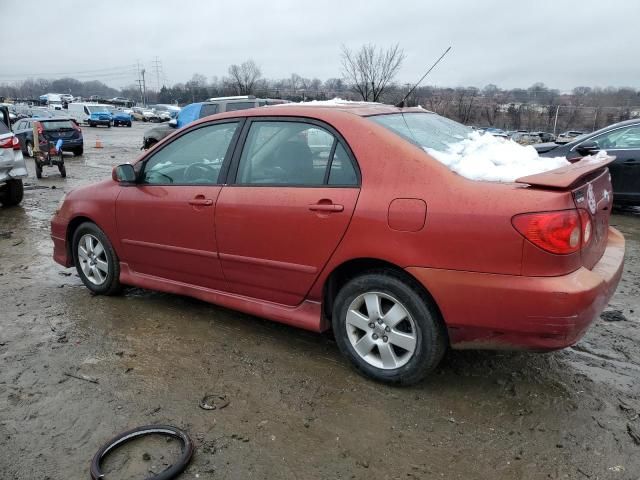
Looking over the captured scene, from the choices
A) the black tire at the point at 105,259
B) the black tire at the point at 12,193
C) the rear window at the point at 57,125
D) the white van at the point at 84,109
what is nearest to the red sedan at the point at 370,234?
the black tire at the point at 105,259

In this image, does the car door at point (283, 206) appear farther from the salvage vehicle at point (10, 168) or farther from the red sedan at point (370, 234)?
the salvage vehicle at point (10, 168)

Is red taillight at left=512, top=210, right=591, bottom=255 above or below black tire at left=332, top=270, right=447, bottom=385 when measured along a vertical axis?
above

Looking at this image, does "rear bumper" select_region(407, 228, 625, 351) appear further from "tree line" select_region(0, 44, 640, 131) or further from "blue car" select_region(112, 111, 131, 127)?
"blue car" select_region(112, 111, 131, 127)

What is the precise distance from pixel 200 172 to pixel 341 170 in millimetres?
1243

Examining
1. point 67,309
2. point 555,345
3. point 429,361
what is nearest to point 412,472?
point 429,361

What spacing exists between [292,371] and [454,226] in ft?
4.68

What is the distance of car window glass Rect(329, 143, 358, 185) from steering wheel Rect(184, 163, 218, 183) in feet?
3.27

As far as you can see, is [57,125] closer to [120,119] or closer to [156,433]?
[156,433]

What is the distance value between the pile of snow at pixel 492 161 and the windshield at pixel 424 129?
8 cm

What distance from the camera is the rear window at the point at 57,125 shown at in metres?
17.0

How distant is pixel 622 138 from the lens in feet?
26.3

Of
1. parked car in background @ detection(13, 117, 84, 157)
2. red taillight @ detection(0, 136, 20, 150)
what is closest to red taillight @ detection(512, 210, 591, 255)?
red taillight @ detection(0, 136, 20, 150)

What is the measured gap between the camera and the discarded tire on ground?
2400mm

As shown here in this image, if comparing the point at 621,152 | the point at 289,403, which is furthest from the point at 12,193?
the point at 621,152
